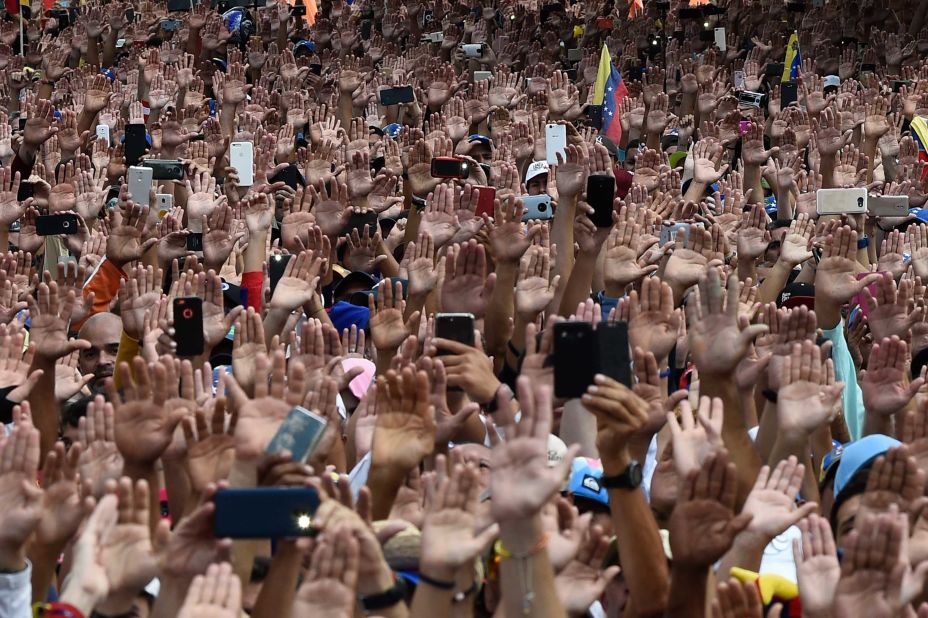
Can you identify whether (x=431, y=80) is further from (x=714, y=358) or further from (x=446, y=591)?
(x=446, y=591)

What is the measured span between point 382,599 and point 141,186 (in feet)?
13.5

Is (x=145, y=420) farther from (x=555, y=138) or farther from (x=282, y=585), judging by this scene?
(x=555, y=138)

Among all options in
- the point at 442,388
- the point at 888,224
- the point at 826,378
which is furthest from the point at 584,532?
the point at 888,224

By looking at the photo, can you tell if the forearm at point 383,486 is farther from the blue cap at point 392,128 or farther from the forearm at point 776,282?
the blue cap at point 392,128

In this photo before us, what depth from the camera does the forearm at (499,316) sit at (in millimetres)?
5516

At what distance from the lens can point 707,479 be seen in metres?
3.47

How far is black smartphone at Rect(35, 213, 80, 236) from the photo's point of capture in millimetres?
6688

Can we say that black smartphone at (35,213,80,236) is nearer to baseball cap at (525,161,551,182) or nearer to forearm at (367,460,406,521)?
baseball cap at (525,161,551,182)

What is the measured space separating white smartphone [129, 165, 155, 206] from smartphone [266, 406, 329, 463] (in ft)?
12.6

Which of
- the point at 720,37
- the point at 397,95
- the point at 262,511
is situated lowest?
the point at 262,511

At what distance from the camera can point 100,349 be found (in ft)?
19.8

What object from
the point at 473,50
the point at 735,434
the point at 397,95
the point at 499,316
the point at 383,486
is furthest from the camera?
the point at 473,50

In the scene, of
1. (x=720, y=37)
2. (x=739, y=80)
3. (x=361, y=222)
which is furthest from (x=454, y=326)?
(x=720, y=37)

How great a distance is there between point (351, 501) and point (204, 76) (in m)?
9.54
